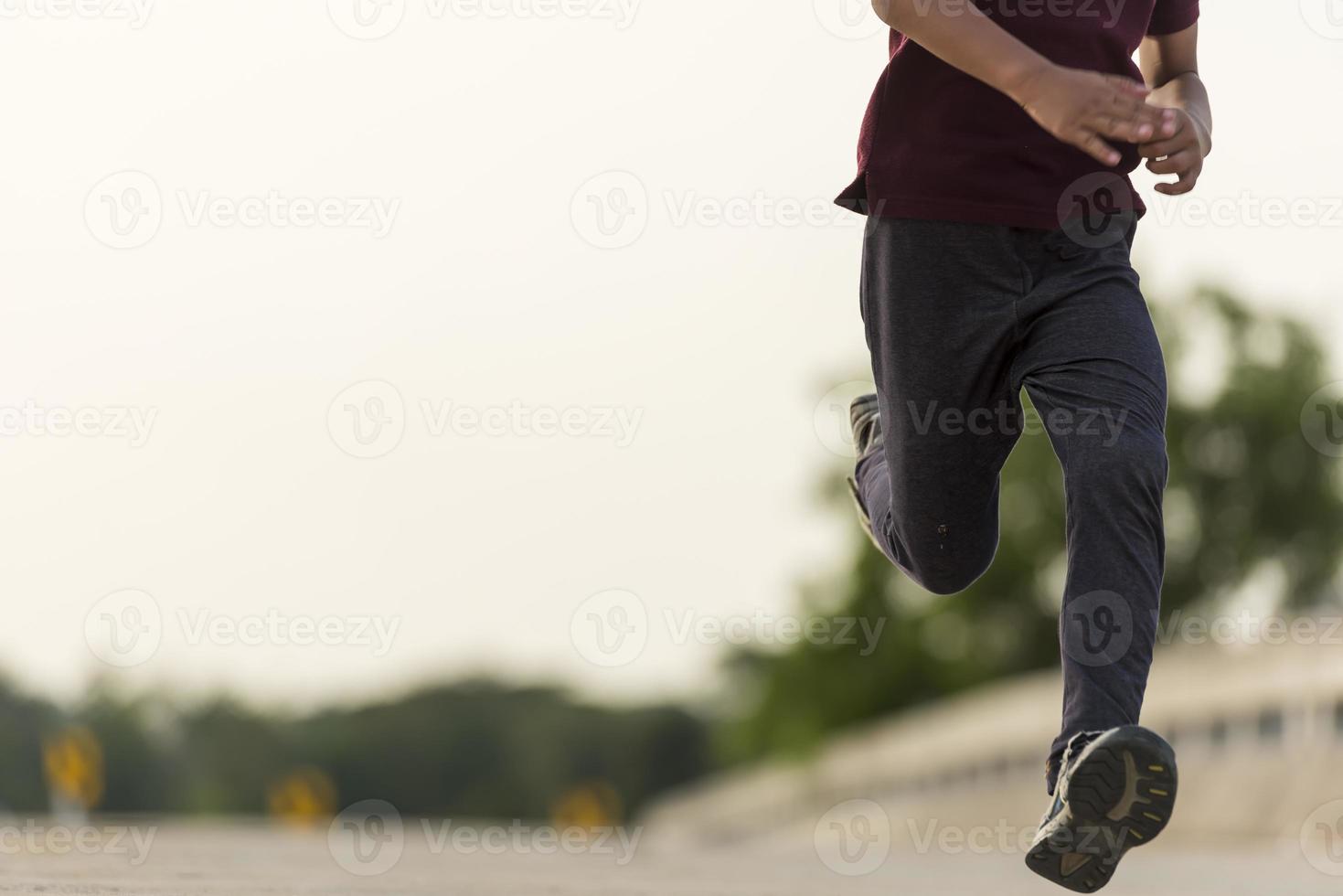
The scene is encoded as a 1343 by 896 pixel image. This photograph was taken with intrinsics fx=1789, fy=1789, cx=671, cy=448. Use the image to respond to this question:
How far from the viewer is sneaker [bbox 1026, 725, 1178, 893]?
10.0 ft

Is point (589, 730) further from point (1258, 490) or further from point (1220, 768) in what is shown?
point (1220, 768)

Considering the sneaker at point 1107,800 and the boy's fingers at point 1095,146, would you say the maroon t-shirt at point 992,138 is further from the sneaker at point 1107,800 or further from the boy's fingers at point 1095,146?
the sneaker at point 1107,800

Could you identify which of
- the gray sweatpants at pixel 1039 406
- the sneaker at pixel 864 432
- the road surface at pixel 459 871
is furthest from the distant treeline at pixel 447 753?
the gray sweatpants at pixel 1039 406

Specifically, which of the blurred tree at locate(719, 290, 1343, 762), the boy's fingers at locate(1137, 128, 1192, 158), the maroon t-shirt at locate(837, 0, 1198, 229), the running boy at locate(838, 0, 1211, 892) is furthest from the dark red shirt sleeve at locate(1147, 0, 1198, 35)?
the blurred tree at locate(719, 290, 1343, 762)

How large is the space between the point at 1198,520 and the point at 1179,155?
33080 millimetres

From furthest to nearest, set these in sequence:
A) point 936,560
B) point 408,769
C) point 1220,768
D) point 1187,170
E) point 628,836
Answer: point 408,769 < point 1220,768 < point 628,836 < point 936,560 < point 1187,170

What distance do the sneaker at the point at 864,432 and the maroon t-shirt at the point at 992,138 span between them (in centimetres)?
119

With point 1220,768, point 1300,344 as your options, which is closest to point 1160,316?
point 1300,344

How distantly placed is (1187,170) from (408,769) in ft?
352

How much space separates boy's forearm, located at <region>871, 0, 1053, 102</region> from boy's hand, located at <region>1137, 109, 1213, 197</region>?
0.28 meters

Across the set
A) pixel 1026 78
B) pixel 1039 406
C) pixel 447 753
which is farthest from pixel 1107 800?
pixel 447 753

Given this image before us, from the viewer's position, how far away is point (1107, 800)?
308 cm

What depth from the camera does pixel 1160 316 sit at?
1377 inches

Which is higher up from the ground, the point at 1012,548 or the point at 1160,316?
the point at 1160,316
